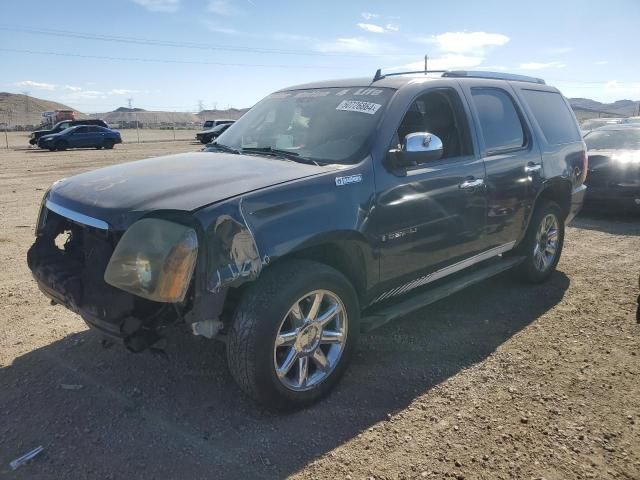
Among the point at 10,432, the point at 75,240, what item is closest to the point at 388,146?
the point at 75,240

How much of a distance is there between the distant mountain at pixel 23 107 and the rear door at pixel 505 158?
3844 inches

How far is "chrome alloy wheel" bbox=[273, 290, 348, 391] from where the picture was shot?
3037mm

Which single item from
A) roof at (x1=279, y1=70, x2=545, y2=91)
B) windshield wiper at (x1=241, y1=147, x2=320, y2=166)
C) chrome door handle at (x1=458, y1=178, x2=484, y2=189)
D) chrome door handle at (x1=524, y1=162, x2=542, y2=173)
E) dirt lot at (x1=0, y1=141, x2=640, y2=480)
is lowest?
dirt lot at (x1=0, y1=141, x2=640, y2=480)

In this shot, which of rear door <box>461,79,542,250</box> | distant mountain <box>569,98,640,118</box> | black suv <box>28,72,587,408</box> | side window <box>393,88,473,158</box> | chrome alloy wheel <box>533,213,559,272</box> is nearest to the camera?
black suv <box>28,72,587,408</box>

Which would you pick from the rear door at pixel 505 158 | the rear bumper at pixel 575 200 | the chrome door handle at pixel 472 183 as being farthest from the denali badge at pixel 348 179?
the rear bumper at pixel 575 200

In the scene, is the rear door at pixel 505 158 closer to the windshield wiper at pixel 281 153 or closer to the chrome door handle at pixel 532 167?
the chrome door handle at pixel 532 167

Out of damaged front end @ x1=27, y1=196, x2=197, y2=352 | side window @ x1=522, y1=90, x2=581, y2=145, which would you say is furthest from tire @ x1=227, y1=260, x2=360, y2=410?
side window @ x1=522, y1=90, x2=581, y2=145

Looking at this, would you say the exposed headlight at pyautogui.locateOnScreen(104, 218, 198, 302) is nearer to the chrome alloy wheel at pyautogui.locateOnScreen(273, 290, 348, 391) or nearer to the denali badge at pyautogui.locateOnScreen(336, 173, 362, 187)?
the chrome alloy wheel at pyautogui.locateOnScreen(273, 290, 348, 391)

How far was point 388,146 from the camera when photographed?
11.7ft

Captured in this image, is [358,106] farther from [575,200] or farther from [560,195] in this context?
[575,200]

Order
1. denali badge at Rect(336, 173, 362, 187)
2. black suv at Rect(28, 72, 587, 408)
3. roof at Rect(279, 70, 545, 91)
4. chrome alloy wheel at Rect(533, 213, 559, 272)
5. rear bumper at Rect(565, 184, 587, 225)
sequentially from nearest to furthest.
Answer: black suv at Rect(28, 72, 587, 408) → denali badge at Rect(336, 173, 362, 187) → roof at Rect(279, 70, 545, 91) → chrome alloy wheel at Rect(533, 213, 559, 272) → rear bumper at Rect(565, 184, 587, 225)

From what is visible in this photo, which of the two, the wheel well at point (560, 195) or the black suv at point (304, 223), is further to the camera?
the wheel well at point (560, 195)

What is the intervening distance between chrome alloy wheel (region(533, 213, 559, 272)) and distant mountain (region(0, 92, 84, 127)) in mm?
97594

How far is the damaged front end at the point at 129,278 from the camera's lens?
263cm
